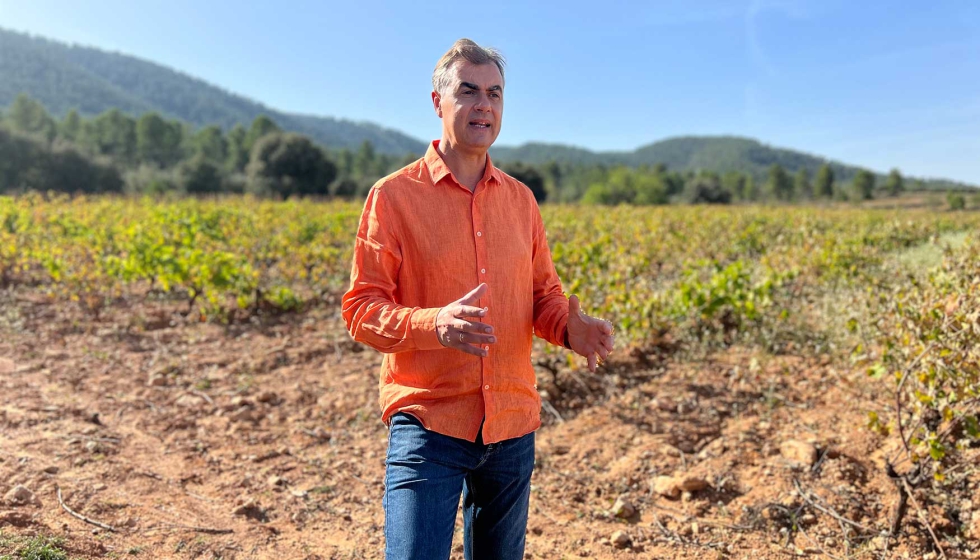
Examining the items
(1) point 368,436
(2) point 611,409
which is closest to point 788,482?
(2) point 611,409

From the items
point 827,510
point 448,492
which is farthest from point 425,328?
point 827,510

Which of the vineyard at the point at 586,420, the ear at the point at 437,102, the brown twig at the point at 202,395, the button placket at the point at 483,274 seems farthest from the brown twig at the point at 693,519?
the brown twig at the point at 202,395

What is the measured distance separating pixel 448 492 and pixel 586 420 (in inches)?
97.2

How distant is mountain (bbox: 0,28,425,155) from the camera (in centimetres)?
11878

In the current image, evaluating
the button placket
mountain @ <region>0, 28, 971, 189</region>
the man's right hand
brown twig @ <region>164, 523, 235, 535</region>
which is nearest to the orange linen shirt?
the button placket

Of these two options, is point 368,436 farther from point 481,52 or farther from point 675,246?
point 675,246

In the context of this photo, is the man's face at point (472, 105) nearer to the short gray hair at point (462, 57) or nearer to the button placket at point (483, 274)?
the short gray hair at point (462, 57)

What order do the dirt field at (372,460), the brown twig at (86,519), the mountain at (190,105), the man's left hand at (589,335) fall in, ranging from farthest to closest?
the mountain at (190,105) → the dirt field at (372,460) → the brown twig at (86,519) → the man's left hand at (589,335)

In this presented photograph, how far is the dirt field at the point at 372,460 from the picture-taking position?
254cm

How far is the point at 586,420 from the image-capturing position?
149 inches

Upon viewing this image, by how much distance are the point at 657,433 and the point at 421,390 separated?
2.47 meters

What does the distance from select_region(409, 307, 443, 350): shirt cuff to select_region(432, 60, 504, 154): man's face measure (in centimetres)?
44

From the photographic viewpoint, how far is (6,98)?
4318 inches

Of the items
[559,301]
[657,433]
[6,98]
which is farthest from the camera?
[6,98]
